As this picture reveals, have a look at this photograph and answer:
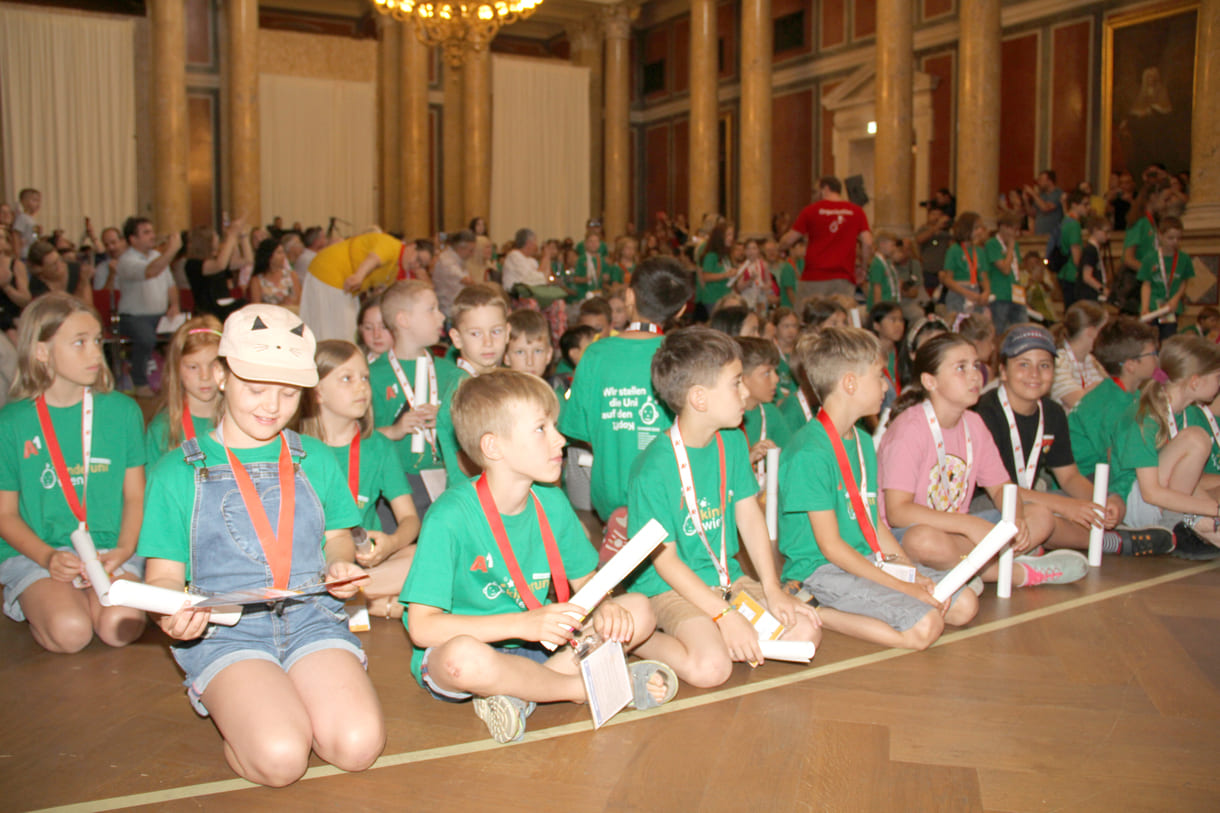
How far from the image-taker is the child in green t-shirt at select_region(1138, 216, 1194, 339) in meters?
10.6

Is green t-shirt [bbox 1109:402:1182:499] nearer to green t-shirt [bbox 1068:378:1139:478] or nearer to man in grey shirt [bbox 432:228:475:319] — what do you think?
green t-shirt [bbox 1068:378:1139:478]

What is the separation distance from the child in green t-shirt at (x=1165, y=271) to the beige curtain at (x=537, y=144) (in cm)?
1526

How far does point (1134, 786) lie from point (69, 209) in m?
21.6

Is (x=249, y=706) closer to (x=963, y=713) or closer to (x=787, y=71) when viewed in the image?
(x=963, y=713)

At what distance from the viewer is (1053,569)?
4344mm

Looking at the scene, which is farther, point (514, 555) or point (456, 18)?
point (456, 18)

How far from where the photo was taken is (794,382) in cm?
669

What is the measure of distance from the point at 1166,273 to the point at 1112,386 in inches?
260

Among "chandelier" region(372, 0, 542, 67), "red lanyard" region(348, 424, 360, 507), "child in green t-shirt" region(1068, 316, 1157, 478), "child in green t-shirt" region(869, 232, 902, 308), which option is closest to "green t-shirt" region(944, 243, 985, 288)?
"child in green t-shirt" region(869, 232, 902, 308)

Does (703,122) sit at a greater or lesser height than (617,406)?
greater

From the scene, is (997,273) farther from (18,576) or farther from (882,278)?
(18,576)

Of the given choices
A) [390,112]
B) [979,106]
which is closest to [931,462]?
[979,106]

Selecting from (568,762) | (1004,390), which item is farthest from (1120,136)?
(568,762)

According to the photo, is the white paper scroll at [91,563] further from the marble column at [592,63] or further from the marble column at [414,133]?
the marble column at [592,63]
